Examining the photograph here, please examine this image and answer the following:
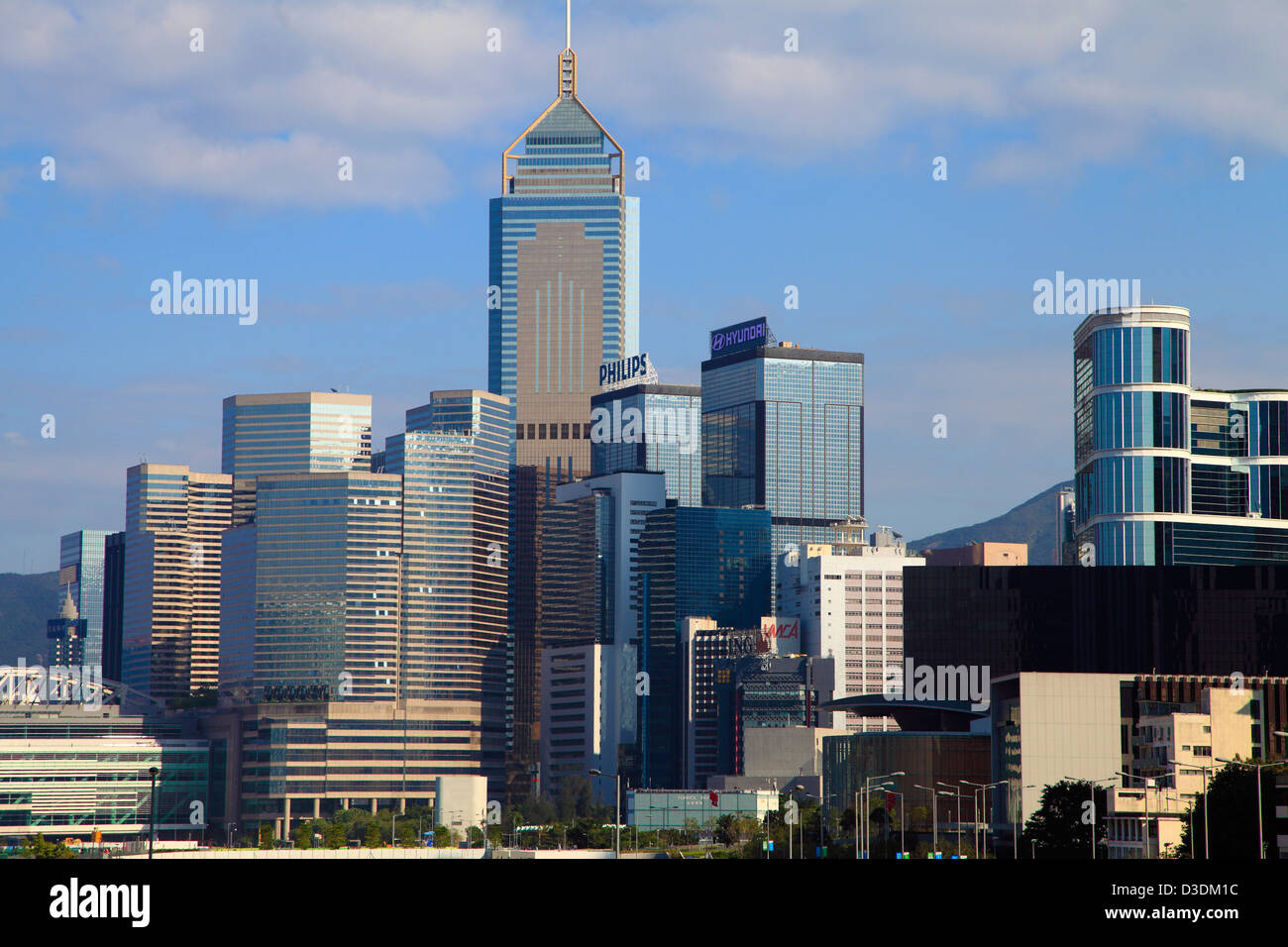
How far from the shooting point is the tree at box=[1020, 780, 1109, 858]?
171 m

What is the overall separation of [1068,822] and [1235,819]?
43059mm

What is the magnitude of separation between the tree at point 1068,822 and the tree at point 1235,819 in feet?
84.2

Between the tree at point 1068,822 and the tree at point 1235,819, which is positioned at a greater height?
the tree at point 1235,819

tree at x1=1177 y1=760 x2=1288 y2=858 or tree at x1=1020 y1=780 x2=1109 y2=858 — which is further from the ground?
tree at x1=1177 y1=760 x2=1288 y2=858

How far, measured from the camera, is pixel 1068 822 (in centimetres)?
17775

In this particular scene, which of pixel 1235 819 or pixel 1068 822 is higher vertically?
pixel 1235 819

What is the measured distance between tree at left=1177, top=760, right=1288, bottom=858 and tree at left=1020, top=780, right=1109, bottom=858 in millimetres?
25671

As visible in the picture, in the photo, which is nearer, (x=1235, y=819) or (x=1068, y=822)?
(x=1235, y=819)

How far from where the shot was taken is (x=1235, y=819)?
13562cm

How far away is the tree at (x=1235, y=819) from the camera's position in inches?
5261

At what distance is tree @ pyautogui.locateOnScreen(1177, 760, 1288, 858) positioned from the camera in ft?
438

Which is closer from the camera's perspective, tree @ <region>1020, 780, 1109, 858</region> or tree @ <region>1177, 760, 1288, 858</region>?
tree @ <region>1177, 760, 1288, 858</region>
